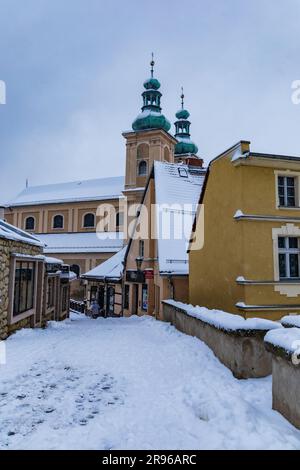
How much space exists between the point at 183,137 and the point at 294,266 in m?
45.7

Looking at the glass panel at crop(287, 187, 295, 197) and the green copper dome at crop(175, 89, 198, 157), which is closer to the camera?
the glass panel at crop(287, 187, 295, 197)

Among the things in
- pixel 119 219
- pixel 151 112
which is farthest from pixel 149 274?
pixel 119 219

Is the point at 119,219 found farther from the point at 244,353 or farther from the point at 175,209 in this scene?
the point at 244,353

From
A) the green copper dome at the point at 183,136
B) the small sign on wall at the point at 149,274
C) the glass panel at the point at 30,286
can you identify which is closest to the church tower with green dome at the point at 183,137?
the green copper dome at the point at 183,136

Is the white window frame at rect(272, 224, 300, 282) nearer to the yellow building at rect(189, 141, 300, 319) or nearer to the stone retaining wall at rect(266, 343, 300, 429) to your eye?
the yellow building at rect(189, 141, 300, 319)

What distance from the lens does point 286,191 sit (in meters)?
10.1

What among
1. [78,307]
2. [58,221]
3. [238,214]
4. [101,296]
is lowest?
[78,307]

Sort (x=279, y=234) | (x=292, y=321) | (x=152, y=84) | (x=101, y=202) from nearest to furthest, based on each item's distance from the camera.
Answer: (x=292, y=321), (x=279, y=234), (x=152, y=84), (x=101, y=202)

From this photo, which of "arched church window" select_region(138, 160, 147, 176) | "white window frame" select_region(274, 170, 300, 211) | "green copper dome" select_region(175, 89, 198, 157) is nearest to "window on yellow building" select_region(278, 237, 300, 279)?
"white window frame" select_region(274, 170, 300, 211)

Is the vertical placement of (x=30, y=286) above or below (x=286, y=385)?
above

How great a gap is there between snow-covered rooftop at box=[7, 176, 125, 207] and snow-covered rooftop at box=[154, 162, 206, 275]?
2581cm

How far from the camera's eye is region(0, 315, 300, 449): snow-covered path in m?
4.22
